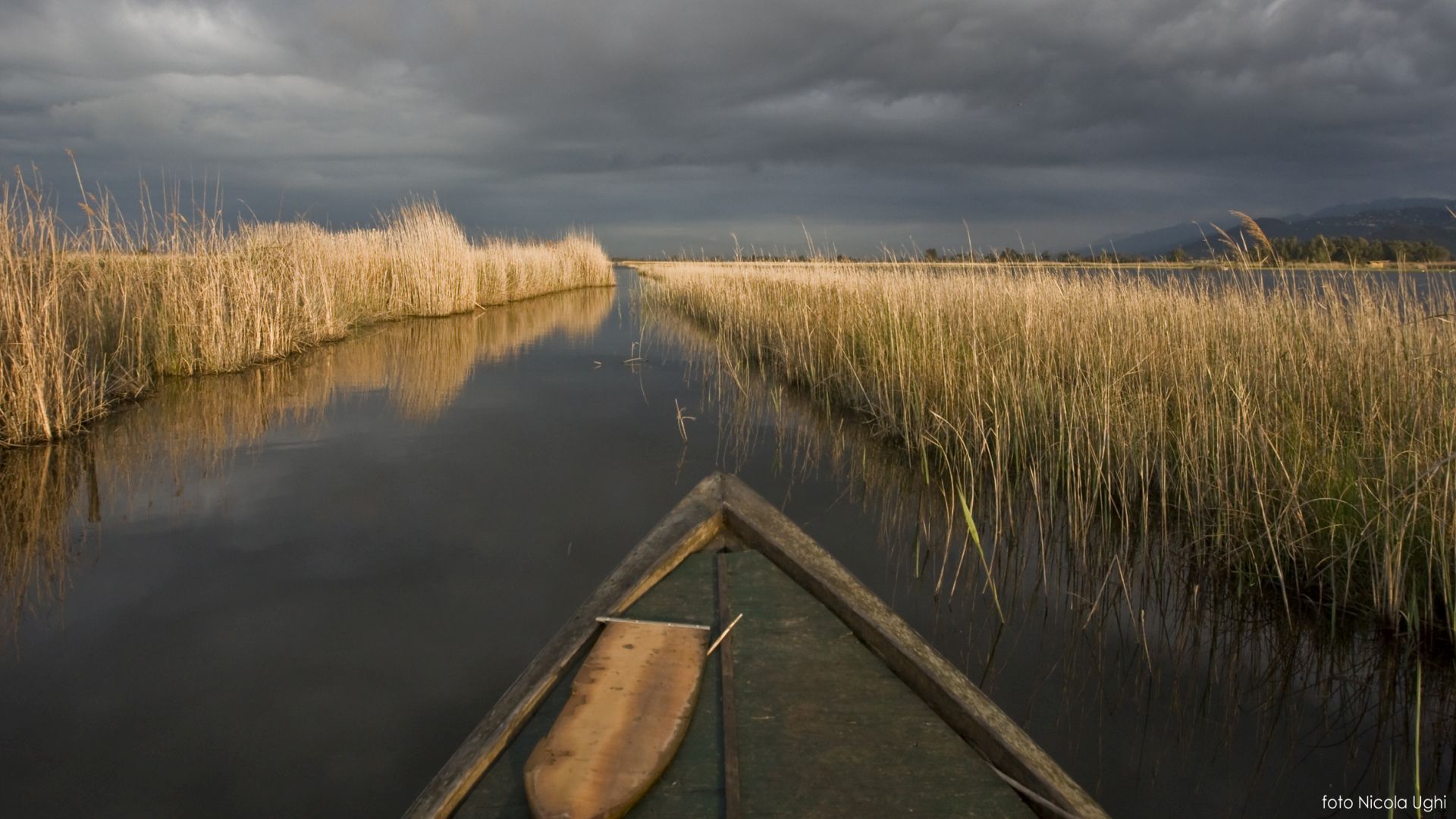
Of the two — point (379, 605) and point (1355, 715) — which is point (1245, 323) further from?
point (379, 605)

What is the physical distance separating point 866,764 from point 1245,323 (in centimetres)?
527

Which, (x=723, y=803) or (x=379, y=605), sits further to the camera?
(x=379, y=605)

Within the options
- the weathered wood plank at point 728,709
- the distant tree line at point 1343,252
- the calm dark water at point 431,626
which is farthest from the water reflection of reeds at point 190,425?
the distant tree line at point 1343,252

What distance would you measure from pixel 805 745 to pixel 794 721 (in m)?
0.09

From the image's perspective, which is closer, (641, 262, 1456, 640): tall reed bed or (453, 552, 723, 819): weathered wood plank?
(453, 552, 723, 819): weathered wood plank

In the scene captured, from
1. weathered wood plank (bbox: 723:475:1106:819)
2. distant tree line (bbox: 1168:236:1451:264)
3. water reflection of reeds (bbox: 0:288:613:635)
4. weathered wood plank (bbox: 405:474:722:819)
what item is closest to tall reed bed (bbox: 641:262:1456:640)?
distant tree line (bbox: 1168:236:1451:264)

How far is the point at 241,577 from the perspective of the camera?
345 centimetres

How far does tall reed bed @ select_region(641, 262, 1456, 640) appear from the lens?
9.14 ft

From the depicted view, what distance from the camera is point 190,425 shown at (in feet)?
18.9

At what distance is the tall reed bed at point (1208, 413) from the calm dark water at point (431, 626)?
0.99 ft

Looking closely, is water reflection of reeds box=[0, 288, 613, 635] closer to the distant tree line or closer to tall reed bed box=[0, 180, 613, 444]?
tall reed bed box=[0, 180, 613, 444]

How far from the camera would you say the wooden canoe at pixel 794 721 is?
4.75 feet

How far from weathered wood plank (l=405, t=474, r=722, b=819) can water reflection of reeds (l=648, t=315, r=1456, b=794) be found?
108cm

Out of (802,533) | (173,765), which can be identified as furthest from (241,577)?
(802,533)
